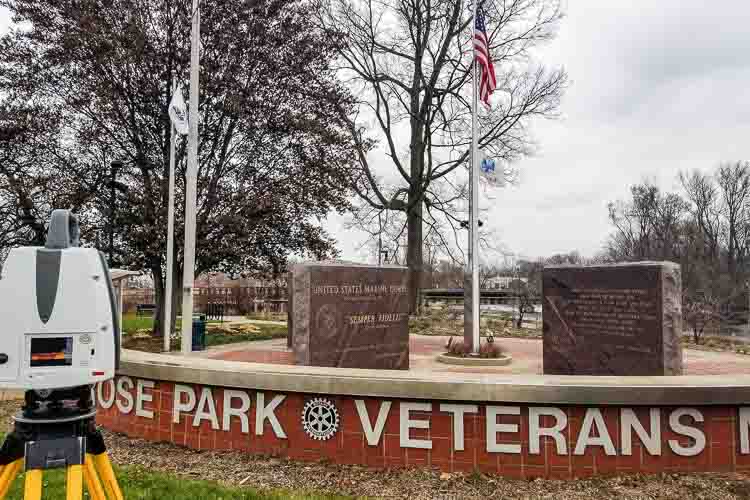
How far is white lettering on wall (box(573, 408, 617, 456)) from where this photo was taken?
4.80 m

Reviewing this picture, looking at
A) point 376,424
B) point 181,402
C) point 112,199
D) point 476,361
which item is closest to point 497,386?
point 376,424

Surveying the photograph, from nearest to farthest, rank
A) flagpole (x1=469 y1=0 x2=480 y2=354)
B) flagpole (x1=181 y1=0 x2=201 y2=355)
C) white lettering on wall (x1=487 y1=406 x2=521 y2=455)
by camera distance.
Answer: white lettering on wall (x1=487 y1=406 x2=521 y2=455) → flagpole (x1=181 y1=0 x2=201 y2=355) → flagpole (x1=469 y1=0 x2=480 y2=354)

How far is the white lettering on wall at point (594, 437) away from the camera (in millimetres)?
4801

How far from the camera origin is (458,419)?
4.95 metres

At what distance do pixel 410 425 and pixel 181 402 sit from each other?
2.58 metres

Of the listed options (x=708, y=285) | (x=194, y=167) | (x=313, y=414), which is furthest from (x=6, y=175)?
(x=708, y=285)

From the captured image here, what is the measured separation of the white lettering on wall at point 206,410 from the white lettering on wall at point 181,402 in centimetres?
11

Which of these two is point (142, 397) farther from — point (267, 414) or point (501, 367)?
point (501, 367)

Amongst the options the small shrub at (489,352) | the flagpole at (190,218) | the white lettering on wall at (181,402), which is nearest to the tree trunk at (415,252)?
the small shrub at (489,352)

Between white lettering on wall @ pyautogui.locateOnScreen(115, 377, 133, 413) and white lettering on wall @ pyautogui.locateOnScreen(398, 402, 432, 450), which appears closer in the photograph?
white lettering on wall @ pyautogui.locateOnScreen(398, 402, 432, 450)

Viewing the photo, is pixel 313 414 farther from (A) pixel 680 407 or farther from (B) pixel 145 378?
(A) pixel 680 407

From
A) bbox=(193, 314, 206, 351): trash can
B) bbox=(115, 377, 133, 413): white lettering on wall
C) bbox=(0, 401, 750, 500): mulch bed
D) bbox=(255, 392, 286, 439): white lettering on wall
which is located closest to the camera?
bbox=(0, 401, 750, 500): mulch bed

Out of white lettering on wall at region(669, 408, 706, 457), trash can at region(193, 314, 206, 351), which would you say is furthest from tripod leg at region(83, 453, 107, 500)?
trash can at region(193, 314, 206, 351)

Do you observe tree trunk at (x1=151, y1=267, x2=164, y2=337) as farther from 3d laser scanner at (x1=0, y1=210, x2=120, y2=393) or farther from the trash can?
3d laser scanner at (x1=0, y1=210, x2=120, y2=393)
